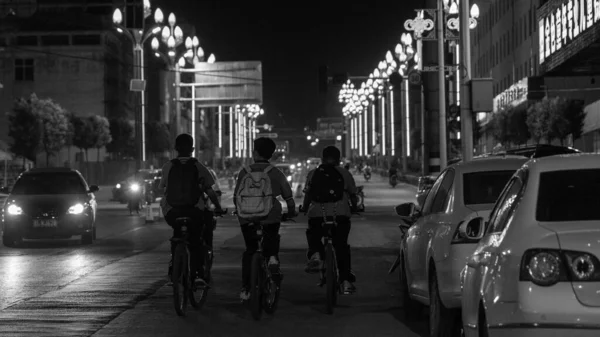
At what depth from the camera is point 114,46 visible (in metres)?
110

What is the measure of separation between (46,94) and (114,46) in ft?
Answer: 27.8

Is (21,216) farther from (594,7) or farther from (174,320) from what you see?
(594,7)

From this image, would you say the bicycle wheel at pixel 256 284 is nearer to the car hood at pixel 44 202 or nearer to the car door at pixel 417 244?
the car door at pixel 417 244

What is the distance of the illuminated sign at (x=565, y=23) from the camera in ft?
132

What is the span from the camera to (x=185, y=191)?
12.8 m

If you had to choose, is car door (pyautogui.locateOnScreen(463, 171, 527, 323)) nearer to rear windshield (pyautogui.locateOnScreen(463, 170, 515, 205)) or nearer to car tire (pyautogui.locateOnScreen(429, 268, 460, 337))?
car tire (pyautogui.locateOnScreen(429, 268, 460, 337))

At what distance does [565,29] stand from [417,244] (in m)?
35.1

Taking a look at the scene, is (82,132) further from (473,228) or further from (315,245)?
(473,228)

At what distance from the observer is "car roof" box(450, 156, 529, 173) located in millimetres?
10758

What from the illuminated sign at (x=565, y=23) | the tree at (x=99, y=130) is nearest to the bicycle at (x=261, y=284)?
the illuminated sign at (x=565, y=23)

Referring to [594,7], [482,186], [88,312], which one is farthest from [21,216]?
[594,7]

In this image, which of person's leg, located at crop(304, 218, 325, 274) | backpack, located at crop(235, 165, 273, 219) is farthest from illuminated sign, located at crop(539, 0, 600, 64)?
backpack, located at crop(235, 165, 273, 219)

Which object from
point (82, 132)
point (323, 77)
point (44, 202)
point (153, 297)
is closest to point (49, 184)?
point (44, 202)

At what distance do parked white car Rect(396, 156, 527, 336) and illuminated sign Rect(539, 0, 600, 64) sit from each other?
2877 centimetres
